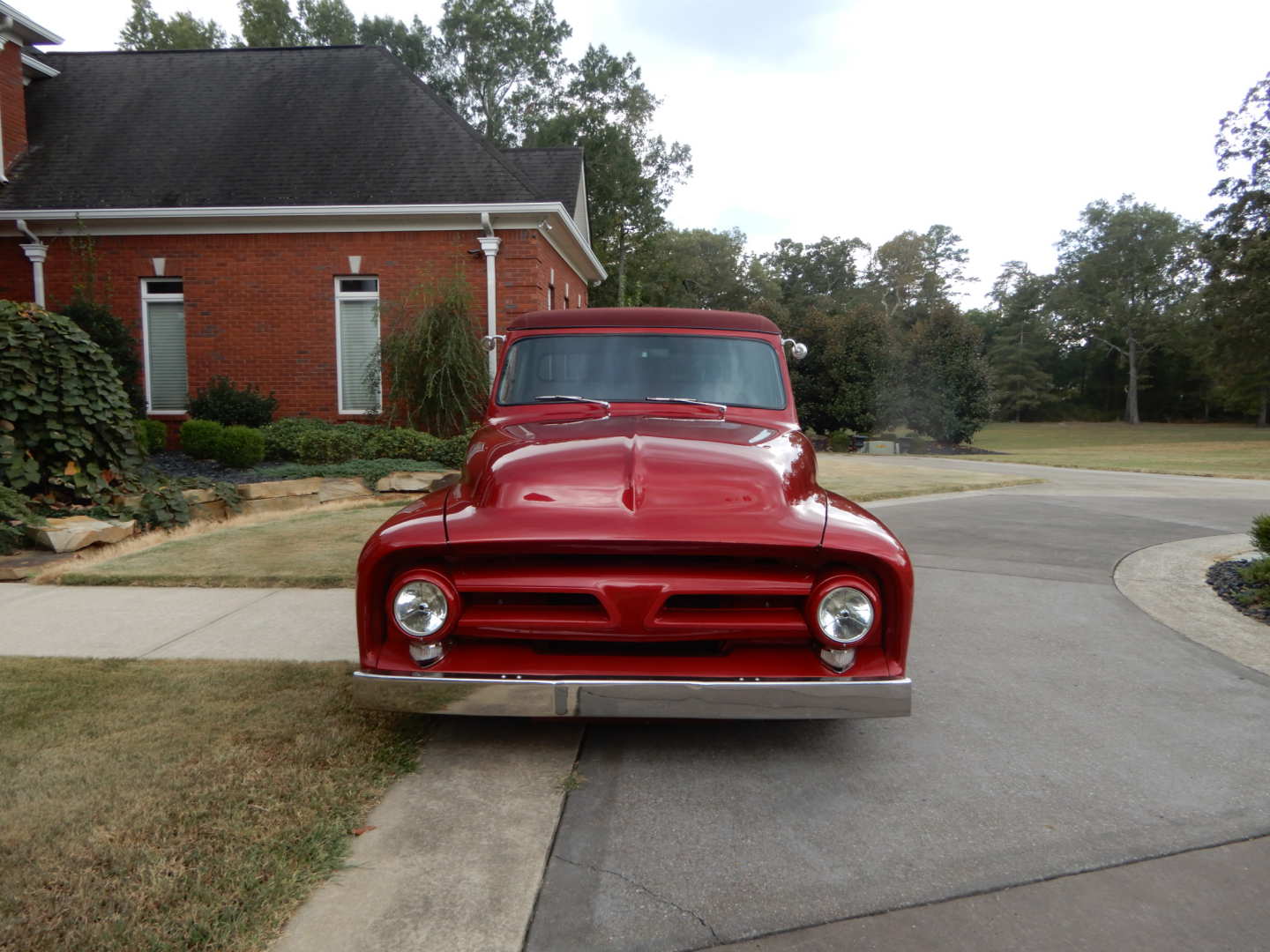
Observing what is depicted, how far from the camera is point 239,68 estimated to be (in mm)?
15961

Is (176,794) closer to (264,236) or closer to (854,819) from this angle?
(854,819)

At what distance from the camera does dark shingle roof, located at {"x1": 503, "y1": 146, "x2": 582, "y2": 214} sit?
1691 centimetres

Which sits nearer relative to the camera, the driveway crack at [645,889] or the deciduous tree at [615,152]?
the driveway crack at [645,889]

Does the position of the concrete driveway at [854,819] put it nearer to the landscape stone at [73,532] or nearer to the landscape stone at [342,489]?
the landscape stone at [73,532]

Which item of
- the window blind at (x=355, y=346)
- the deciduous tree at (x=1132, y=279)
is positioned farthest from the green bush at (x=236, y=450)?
the deciduous tree at (x=1132, y=279)

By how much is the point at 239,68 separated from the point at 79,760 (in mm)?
16525

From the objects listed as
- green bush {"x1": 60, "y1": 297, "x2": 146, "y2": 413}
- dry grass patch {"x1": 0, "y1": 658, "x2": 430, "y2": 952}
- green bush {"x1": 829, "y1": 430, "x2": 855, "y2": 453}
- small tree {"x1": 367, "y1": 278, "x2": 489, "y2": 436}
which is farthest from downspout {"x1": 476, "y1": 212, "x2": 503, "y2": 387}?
green bush {"x1": 829, "y1": 430, "x2": 855, "y2": 453}

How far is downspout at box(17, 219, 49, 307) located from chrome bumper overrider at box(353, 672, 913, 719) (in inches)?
537

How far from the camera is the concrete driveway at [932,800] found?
2.17 meters

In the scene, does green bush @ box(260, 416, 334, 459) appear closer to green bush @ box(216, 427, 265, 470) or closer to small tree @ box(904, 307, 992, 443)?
green bush @ box(216, 427, 265, 470)

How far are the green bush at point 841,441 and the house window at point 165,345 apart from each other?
775 inches

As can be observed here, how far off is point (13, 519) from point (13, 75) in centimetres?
1115

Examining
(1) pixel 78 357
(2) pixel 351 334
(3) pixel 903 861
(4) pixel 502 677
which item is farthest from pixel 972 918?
(2) pixel 351 334

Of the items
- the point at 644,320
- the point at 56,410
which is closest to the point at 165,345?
the point at 56,410
